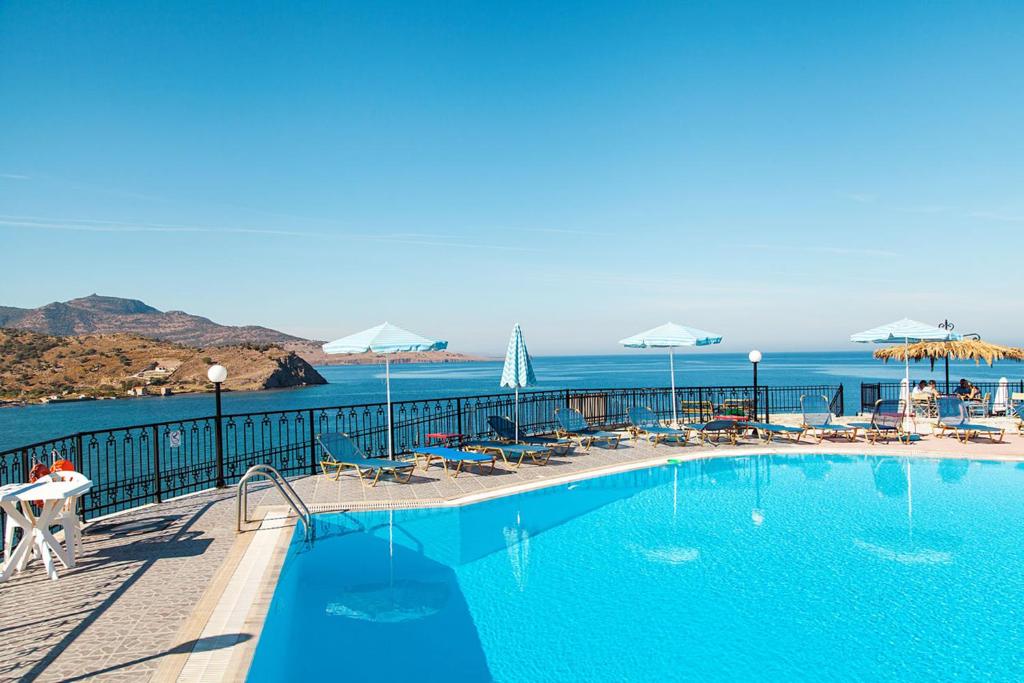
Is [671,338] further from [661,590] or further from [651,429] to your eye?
[661,590]

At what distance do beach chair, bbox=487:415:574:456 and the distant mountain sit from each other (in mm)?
104072

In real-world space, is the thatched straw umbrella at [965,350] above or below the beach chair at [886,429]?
above

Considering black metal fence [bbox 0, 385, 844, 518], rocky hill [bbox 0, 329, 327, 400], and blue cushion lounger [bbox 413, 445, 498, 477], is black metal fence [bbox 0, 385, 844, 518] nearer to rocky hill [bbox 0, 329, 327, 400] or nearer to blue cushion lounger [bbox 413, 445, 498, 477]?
blue cushion lounger [bbox 413, 445, 498, 477]

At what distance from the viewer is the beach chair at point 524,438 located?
12117mm

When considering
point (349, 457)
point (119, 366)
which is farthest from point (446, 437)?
point (119, 366)

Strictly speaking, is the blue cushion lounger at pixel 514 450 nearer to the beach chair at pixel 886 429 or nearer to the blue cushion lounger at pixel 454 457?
the blue cushion lounger at pixel 454 457

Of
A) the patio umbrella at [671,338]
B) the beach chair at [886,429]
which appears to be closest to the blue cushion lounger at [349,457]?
the patio umbrella at [671,338]

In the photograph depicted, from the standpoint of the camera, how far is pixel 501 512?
28.5 ft

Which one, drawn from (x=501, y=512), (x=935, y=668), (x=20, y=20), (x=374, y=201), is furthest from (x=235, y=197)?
(x=935, y=668)

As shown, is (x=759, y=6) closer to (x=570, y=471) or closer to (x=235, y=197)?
(x=570, y=471)

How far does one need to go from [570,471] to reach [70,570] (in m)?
7.46

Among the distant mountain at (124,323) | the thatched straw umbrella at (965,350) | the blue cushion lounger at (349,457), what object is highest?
the distant mountain at (124,323)

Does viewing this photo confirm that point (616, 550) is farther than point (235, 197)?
No

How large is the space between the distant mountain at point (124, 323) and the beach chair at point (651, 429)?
104 metres
